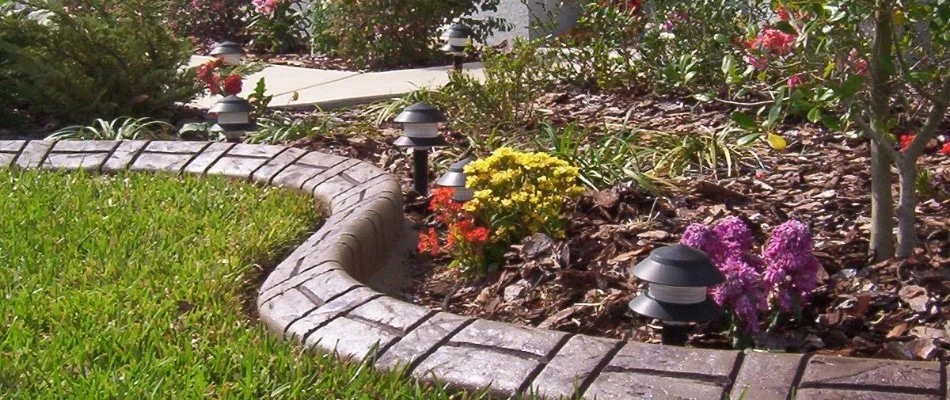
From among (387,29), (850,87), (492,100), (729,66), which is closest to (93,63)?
(492,100)

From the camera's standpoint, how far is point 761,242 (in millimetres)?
4219

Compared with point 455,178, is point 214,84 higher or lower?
lower

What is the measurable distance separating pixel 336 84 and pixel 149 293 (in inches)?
204

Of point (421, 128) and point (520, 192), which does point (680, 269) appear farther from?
point (421, 128)

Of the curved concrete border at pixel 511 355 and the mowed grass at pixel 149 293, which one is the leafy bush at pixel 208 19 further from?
the curved concrete border at pixel 511 355

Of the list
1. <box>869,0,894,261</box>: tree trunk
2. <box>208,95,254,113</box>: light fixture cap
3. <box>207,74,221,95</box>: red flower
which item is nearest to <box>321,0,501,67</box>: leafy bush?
<box>207,74,221,95</box>: red flower

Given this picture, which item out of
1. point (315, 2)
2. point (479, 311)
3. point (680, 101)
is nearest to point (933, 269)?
point (479, 311)

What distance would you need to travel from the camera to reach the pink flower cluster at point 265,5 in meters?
11.1

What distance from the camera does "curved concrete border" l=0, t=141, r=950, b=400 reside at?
2.78 metres

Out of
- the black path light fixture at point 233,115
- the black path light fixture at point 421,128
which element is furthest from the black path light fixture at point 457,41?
the black path light fixture at point 421,128

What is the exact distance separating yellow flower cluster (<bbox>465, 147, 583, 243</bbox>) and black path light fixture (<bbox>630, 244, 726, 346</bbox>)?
108cm

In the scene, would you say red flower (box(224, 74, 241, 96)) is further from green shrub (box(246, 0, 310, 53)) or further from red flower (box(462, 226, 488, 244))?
green shrub (box(246, 0, 310, 53))

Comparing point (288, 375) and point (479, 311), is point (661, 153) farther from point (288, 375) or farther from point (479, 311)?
point (288, 375)

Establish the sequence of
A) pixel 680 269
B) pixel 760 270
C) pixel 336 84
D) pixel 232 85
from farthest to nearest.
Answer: pixel 336 84
pixel 232 85
pixel 760 270
pixel 680 269
